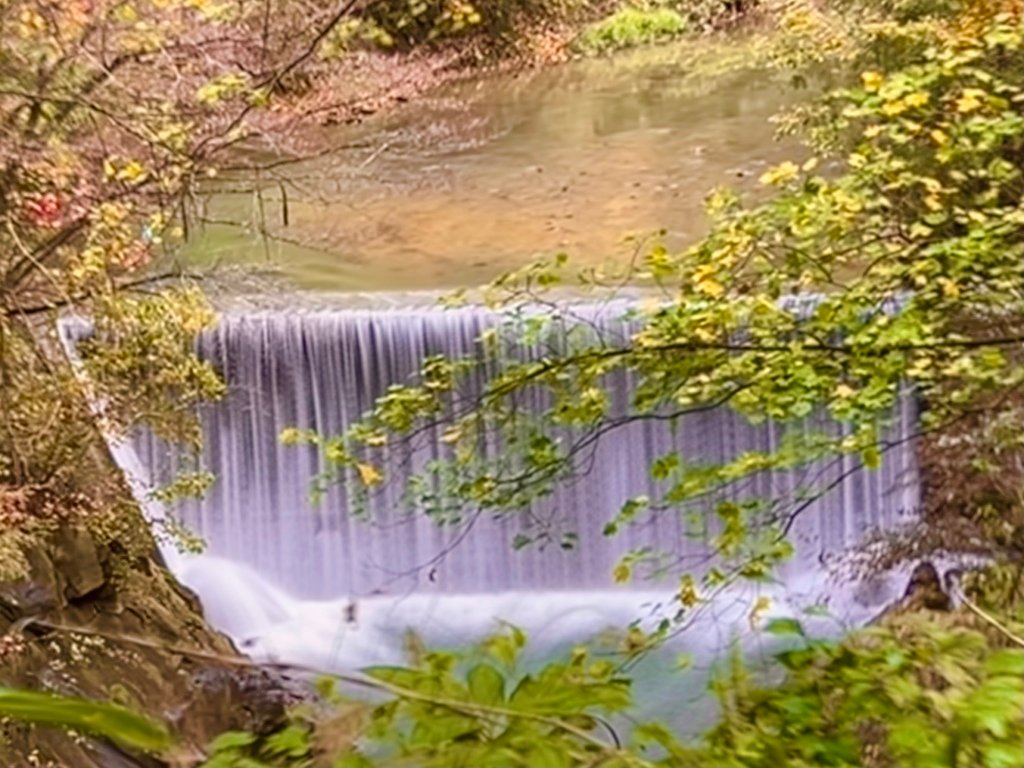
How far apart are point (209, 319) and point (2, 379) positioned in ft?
3.02

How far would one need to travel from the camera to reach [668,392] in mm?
2990

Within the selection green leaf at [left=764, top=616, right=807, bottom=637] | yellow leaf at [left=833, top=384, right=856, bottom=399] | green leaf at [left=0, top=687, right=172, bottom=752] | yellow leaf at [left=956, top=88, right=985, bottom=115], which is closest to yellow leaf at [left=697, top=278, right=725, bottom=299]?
yellow leaf at [left=833, top=384, right=856, bottom=399]

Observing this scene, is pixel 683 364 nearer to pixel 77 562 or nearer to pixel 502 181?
pixel 77 562

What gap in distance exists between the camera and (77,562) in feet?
16.5

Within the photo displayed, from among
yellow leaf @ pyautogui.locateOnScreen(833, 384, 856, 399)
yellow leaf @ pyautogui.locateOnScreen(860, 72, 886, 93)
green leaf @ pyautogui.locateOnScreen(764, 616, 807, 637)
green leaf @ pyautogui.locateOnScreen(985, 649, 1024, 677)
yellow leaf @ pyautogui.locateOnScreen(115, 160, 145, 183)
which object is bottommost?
yellow leaf @ pyautogui.locateOnScreen(833, 384, 856, 399)

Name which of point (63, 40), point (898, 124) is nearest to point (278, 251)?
point (63, 40)

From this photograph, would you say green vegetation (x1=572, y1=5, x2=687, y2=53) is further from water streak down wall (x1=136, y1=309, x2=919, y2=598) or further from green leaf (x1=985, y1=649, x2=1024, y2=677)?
green leaf (x1=985, y1=649, x2=1024, y2=677)

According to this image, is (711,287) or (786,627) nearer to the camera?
(786,627)

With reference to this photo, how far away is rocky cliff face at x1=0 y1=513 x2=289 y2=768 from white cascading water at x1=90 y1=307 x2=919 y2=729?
0.96m

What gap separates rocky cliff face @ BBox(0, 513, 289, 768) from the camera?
4.10 metres

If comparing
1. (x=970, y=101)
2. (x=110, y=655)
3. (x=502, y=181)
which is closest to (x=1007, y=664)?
(x=970, y=101)

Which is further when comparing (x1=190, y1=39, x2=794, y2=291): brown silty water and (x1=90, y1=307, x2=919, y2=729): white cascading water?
(x1=190, y1=39, x2=794, y2=291): brown silty water

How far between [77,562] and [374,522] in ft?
5.93

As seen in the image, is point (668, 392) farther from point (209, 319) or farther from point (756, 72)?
point (756, 72)
